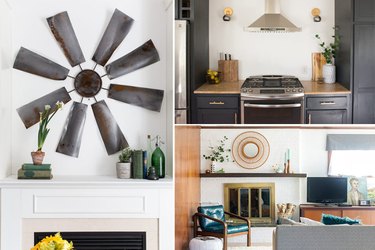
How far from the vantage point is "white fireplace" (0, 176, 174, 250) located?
649 cm

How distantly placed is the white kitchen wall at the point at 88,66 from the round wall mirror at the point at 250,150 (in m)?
5.29

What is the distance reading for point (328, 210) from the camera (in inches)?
468

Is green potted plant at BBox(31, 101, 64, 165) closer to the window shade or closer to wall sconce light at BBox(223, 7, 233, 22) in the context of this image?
wall sconce light at BBox(223, 7, 233, 22)

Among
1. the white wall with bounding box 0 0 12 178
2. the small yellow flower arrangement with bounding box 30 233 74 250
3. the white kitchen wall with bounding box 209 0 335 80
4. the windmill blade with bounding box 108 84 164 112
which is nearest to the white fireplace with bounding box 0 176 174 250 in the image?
the white wall with bounding box 0 0 12 178

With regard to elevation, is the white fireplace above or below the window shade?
below

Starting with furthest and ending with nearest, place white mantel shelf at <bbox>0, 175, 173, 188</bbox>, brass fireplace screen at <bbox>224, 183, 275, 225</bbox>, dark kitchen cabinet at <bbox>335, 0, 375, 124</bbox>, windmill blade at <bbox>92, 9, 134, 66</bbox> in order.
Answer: brass fireplace screen at <bbox>224, 183, 275, 225</bbox> < dark kitchen cabinet at <bbox>335, 0, 375, 124</bbox> < windmill blade at <bbox>92, 9, 134, 66</bbox> < white mantel shelf at <bbox>0, 175, 173, 188</bbox>

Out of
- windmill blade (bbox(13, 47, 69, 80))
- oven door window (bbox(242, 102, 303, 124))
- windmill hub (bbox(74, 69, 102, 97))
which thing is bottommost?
oven door window (bbox(242, 102, 303, 124))

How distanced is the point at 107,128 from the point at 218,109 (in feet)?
13.1

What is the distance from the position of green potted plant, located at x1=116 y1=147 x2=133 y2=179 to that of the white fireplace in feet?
0.45

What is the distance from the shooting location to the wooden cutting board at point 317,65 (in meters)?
11.1

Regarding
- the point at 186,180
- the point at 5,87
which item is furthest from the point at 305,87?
the point at 5,87

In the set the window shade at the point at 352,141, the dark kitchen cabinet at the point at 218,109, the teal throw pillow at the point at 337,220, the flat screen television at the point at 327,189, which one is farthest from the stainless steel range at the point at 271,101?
the teal throw pillow at the point at 337,220

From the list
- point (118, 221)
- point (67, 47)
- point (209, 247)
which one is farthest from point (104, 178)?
point (209, 247)

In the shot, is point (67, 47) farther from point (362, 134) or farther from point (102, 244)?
point (362, 134)
